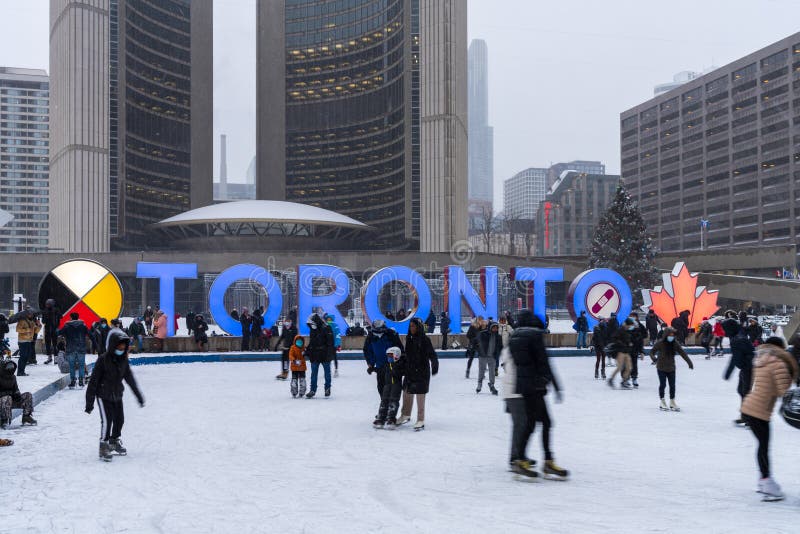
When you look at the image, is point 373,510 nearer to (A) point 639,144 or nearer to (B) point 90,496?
(B) point 90,496

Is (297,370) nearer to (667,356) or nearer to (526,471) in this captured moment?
(667,356)

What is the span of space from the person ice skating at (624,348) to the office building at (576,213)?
138 meters

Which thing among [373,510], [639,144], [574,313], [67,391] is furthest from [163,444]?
[639,144]

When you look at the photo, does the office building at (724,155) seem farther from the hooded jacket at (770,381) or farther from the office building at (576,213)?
the hooded jacket at (770,381)

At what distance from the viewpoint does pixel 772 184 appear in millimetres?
106875

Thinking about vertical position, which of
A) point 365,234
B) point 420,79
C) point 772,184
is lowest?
point 365,234

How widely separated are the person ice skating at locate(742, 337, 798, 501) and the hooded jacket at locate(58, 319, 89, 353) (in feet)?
41.8

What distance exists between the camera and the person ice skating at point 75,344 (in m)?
14.9

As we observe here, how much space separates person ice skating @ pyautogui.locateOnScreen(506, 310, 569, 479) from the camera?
7.44 meters

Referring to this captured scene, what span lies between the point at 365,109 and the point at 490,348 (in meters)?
80.3

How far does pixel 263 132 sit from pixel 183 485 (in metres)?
98.6

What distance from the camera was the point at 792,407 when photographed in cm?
644

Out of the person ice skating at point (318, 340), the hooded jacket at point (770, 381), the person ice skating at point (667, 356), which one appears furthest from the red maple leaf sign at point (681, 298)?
the hooded jacket at point (770, 381)

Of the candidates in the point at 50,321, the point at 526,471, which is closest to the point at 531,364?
the point at 526,471
